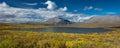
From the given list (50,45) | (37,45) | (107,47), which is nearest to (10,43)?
(37,45)

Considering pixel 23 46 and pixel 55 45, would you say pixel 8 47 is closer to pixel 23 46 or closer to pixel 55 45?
pixel 23 46

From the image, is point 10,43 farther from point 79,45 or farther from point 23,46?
point 79,45

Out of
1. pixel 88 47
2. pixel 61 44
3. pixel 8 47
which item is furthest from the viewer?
pixel 61 44

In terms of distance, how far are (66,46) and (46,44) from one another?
1.70m

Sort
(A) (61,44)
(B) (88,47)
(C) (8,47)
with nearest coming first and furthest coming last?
(C) (8,47)
(B) (88,47)
(A) (61,44)

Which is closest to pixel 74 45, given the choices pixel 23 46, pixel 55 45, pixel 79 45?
pixel 79 45

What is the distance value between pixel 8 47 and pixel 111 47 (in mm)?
8406

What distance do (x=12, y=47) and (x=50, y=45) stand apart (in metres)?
3.28

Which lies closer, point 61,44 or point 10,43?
point 10,43

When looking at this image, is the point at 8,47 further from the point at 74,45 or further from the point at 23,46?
the point at 74,45

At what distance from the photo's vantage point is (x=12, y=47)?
1514 cm

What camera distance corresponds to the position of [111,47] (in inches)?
667

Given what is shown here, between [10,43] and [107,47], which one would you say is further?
[107,47]

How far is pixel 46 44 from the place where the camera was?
17031mm
